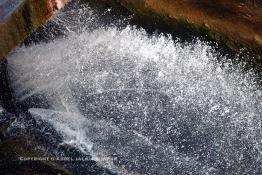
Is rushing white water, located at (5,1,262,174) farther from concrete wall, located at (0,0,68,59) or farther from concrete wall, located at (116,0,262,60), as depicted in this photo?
concrete wall, located at (0,0,68,59)

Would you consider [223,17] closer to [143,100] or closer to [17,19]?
[143,100]

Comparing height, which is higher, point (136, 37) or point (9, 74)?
point (136, 37)

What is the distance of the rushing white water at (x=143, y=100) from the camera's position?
391 cm

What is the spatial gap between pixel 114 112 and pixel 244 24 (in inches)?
65.6

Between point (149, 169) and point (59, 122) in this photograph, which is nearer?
point (149, 169)

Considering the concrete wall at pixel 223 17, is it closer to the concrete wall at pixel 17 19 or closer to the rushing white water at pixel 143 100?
the rushing white water at pixel 143 100

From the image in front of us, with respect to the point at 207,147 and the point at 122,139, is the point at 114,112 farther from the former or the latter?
the point at 207,147

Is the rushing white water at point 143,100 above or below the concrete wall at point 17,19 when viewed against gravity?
below

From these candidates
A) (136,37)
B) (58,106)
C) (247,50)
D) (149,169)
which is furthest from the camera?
(136,37)

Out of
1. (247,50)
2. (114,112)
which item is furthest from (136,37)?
(247,50)

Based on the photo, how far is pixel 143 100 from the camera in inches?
170

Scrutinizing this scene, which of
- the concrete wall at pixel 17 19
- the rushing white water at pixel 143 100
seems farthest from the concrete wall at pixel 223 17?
the concrete wall at pixel 17 19

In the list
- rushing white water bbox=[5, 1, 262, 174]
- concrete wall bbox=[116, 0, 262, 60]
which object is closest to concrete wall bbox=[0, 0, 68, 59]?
rushing white water bbox=[5, 1, 262, 174]

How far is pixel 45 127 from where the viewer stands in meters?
4.27
